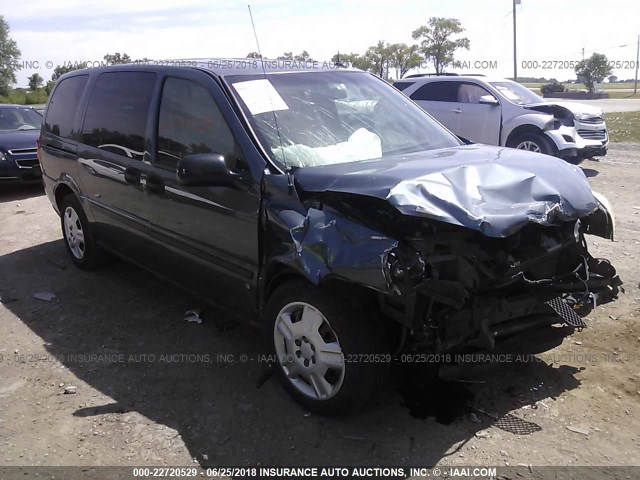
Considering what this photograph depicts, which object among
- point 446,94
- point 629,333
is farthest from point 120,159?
point 446,94

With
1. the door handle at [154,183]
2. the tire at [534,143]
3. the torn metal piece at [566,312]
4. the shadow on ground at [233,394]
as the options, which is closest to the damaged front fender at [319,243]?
the shadow on ground at [233,394]

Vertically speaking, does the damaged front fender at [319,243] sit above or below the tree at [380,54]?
below

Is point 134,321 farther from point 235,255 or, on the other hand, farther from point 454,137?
point 454,137

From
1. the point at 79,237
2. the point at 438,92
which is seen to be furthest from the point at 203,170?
the point at 438,92

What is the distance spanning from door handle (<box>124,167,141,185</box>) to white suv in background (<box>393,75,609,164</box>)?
26.0ft

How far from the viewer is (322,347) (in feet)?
10.1

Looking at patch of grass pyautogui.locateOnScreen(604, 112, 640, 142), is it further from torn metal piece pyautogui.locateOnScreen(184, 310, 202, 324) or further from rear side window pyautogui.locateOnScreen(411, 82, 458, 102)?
torn metal piece pyautogui.locateOnScreen(184, 310, 202, 324)

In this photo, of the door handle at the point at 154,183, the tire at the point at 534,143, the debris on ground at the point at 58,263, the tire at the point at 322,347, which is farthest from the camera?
the tire at the point at 534,143

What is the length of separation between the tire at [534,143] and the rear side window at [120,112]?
24.7 ft

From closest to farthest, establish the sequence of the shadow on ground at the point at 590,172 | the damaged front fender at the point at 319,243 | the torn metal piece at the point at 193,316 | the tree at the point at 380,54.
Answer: the damaged front fender at the point at 319,243, the torn metal piece at the point at 193,316, the shadow on ground at the point at 590,172, the tree at the point at 380,54

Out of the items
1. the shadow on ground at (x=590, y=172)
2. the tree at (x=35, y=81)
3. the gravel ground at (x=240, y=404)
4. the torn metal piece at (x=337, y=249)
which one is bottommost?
the gravel ground at (x=240, y=404)

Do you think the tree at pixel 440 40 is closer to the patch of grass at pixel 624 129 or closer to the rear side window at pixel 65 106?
the patch of grass at pixel 624 129

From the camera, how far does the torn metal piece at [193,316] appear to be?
4.50 metres

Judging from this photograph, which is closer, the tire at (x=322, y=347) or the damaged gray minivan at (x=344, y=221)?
the damaged gray minivan at (x=344, y=221)
